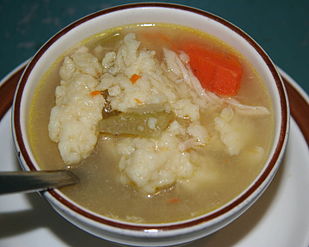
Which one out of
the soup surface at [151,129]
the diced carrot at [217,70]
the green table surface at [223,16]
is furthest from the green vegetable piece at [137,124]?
the green table surface at [223,16]

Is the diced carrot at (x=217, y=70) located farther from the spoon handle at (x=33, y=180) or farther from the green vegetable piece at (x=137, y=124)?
the spoon handle at (x=33, y=180)

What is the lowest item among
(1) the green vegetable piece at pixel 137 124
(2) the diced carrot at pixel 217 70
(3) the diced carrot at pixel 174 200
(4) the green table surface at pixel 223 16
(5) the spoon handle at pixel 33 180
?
(3) the diced carrot at pixel 174 200

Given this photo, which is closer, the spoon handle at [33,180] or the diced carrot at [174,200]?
the spoon handle at [33,180]

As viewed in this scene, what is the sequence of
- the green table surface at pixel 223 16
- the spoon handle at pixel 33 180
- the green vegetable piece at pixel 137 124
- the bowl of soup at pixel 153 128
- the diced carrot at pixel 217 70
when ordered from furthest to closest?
1. the green table surface at pixel 223 16
2. the diced carrot at pixel 217 70
3. the green vegetable piece at pixel 137 124
4. the bowl of soup at pixel 153 128
5. the spoon handle at pixel 33 180

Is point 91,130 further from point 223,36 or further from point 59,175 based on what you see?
point 223,36

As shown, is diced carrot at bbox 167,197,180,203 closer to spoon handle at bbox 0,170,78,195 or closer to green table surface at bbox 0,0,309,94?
spoon handle at bbox 0,170,78,195

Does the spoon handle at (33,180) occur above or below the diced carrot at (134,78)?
below
